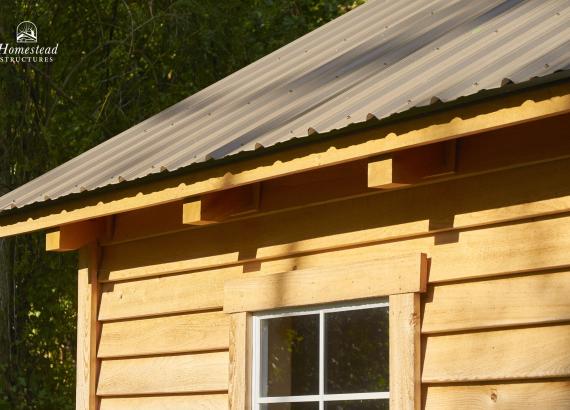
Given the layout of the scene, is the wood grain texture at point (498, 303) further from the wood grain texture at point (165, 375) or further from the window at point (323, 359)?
the wood grain texture at point (165, 375)

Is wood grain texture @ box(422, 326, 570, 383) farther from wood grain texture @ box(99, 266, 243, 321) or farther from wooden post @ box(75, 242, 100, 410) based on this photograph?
wooden post @ box(75, 242, 100, 410)

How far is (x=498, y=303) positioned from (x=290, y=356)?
138cm

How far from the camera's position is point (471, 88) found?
4.18 meters

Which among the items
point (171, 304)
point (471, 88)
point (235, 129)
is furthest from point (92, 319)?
point (471, 88)

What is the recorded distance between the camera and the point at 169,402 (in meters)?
6.50

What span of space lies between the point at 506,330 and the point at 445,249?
1.70 ft

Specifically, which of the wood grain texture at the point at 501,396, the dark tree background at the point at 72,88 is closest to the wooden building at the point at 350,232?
the wood grain texture at the point at 501,396

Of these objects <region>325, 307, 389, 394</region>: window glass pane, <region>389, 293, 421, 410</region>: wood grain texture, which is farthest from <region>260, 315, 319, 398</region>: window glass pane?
<region>389, 293, 421, 410</region>: wood grain texture

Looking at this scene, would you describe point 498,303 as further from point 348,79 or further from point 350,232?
point 348,79

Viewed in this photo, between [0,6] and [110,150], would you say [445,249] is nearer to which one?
[110,150]

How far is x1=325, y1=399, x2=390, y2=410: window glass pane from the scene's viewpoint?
5.14 metres

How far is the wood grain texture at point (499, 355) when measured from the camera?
14.2 ft

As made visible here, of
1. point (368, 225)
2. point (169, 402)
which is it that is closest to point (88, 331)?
point (169, 402)

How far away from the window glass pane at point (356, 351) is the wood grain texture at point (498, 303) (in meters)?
0.32
